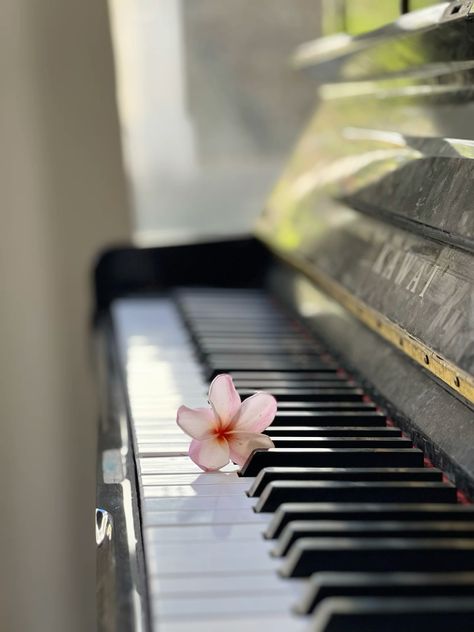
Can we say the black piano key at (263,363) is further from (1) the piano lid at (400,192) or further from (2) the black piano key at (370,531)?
(2) the black piano key at (370,531)

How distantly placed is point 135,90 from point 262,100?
340mm

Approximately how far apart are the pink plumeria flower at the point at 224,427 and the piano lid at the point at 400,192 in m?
0.21

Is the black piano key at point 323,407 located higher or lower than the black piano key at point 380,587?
lower

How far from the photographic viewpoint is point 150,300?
7.16 feet

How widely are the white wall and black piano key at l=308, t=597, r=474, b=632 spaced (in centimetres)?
190

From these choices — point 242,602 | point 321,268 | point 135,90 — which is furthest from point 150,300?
point 242,602

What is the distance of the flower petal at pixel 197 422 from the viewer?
1132mm

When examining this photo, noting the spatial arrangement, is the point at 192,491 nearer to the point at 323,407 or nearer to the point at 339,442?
the point at 339,442

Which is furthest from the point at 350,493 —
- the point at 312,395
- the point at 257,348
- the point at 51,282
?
the point at 51,282

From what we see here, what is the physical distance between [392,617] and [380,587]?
4 centimetres

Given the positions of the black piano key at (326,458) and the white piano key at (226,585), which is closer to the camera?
the white piano key at (226,585)

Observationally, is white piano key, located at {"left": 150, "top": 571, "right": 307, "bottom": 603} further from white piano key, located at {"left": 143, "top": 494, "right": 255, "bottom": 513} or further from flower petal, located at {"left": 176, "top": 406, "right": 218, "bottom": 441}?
flower petal, located at {"left": 176, "top": 406, "right": 218, "bottom": 441}

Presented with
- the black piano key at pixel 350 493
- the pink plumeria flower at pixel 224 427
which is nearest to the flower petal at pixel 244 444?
the pink plumeria flower at pixel 224 427

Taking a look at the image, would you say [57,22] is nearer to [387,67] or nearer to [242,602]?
[387,67]
